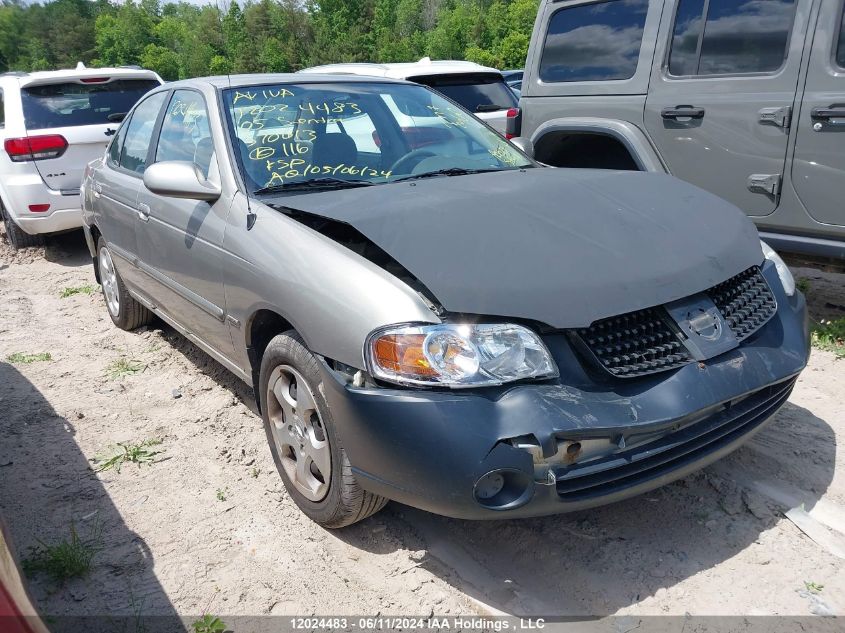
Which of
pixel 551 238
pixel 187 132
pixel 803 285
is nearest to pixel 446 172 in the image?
pixel 551 238

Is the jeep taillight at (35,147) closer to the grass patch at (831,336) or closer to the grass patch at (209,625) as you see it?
the grass patch at (209,625)

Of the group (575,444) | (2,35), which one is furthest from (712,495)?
(2,35)

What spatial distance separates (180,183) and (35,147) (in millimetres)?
4574

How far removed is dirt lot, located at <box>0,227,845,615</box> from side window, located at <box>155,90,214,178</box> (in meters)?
1.39

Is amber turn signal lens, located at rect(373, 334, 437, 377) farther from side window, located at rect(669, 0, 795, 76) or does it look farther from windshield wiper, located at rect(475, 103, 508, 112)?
windshield wiper, located at rect(475, 103, 508, 112)

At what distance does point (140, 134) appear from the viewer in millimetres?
4516

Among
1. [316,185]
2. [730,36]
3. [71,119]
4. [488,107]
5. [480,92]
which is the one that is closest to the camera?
[316,185]

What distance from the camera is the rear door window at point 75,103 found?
698 centimetres

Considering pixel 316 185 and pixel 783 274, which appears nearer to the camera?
pixel 783 274

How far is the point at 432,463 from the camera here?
222 cm

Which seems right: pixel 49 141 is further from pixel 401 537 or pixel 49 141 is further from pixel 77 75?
pixel 401 537

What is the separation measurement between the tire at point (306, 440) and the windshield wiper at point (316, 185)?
2.45 feet

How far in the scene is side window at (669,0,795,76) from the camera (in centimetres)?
425

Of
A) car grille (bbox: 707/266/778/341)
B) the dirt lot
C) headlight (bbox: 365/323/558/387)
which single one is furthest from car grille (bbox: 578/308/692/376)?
the dirt lot
